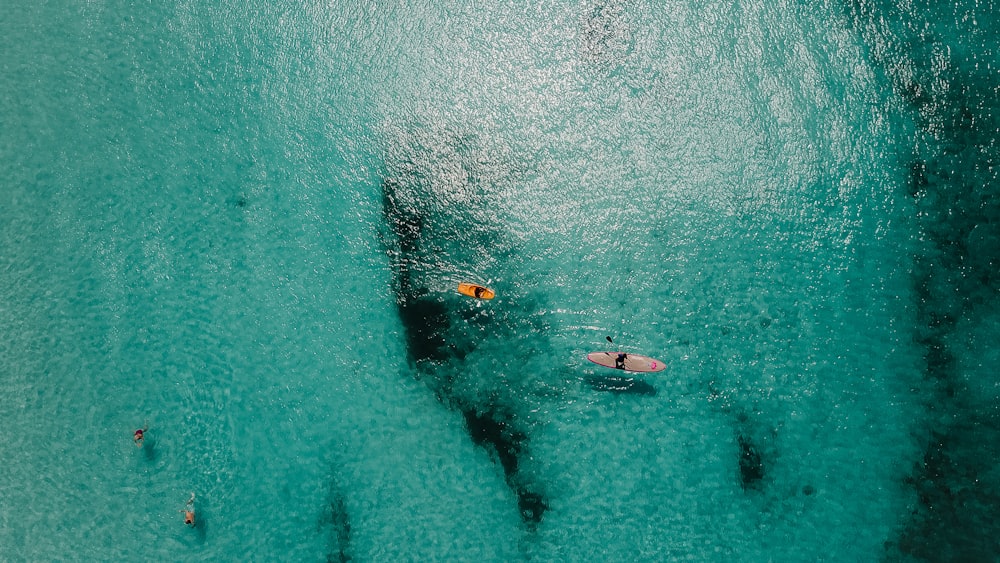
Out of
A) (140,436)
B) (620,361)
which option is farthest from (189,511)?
(620,361)

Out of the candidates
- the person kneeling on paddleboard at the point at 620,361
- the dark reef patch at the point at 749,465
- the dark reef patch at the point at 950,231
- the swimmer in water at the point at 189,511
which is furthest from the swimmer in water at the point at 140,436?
A: the dark reef patch at the point at 950,231

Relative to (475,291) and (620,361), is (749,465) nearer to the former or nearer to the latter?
(620,361)

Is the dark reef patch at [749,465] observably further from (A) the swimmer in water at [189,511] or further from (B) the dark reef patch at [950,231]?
(A) the swimmer in water at [189,511]

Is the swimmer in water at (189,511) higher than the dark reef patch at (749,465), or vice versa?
the dark reef patch at (749,465)

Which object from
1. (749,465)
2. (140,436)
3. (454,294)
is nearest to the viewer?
(749,465)

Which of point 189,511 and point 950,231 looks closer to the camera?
point 189,511

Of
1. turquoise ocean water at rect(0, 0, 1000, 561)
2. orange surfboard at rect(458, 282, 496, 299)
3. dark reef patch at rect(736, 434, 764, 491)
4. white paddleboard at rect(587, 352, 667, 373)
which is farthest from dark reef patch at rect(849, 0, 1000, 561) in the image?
orange surfboard at rect(458, 282, 496, 299)
